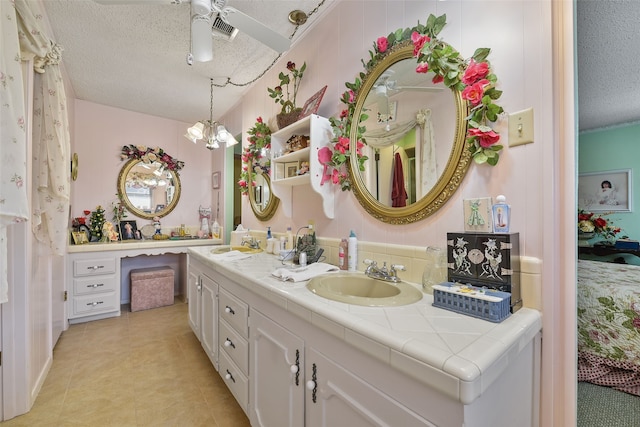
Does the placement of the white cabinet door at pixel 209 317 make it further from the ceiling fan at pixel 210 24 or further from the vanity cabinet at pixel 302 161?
the ceiling fan at pixel 210 24

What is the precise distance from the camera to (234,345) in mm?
1504

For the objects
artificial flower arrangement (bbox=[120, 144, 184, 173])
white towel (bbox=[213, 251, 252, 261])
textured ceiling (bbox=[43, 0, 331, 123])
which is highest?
textured ceiling (bbox=[43, 0, 331, 123])

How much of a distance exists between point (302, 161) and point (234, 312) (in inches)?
42.2

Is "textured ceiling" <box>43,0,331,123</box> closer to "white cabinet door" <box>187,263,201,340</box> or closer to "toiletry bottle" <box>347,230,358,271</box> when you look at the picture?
"toiletry bottle" <box>347,230,358,271</box>

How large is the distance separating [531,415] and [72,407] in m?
2.30

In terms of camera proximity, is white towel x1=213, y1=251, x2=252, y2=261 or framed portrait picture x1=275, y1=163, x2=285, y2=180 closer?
white towel x1=213, y1=251, x2=252, y2=261

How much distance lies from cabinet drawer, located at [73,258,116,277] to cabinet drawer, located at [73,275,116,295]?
0.20 ft

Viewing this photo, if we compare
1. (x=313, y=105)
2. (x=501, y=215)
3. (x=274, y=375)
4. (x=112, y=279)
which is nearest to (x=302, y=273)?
(x=274, y=375)

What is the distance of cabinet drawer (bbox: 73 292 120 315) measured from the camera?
9.14 feet

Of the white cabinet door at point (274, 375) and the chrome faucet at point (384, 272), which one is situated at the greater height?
the chrome faucet at point (384, 272)

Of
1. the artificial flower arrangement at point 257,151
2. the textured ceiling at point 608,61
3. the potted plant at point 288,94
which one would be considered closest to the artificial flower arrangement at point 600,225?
the textured ceiling at point 608,61

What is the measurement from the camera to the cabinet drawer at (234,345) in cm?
139

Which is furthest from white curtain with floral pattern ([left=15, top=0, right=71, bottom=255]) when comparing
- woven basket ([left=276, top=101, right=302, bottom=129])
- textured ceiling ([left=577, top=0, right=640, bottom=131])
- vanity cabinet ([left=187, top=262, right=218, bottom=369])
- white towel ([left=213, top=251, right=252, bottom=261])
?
textured ceiling ([left=577, top=0, right=640, bottom=131])

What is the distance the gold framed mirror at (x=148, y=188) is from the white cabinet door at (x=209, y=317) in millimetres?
2109
